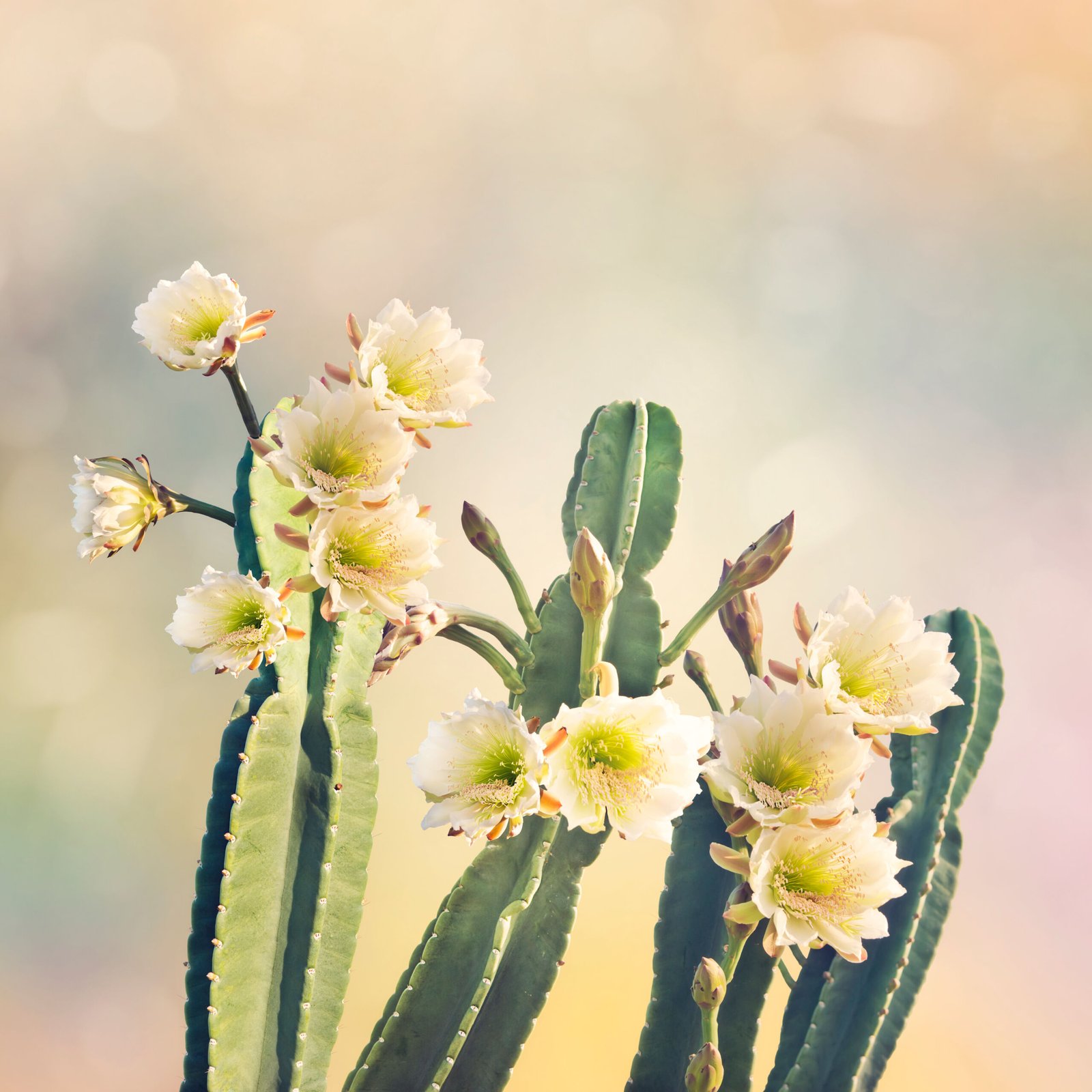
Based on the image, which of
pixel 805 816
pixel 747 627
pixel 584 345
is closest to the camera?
pixel 805 816

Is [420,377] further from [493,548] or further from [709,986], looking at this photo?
[709,986]

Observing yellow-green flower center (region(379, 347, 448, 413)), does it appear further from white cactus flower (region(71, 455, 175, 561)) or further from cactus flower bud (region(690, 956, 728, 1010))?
cactus flower bud (region(690, 956, 728, 1010))

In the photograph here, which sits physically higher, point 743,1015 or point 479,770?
point 479,770

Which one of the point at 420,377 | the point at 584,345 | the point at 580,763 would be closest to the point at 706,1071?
the point at 580,763

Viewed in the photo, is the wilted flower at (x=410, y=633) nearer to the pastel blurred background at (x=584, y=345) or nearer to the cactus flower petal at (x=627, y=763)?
the cactus flower petal at (x=627, y=763)

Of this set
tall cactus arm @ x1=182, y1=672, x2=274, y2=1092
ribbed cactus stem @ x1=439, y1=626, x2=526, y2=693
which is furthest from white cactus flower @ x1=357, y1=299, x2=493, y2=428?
tall cactus arm @ x1=182, y1=672, x2=274, y2=1092
